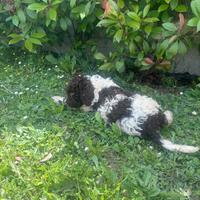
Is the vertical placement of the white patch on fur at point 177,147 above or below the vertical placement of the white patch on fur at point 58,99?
above

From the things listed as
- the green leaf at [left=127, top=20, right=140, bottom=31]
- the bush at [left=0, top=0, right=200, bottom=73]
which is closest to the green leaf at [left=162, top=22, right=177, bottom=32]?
the bush at [left=0, top=0, right=200, bottom=73]

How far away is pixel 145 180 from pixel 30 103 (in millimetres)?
1538

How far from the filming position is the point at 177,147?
3.41m

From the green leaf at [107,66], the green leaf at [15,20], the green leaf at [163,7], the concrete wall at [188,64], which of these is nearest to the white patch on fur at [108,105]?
→ the green leaf at [107,66]

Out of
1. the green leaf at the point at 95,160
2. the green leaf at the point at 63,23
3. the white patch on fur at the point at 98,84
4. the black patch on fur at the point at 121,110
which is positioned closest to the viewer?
the green leaf at the point at 95,160

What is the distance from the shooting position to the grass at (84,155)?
3037 mm

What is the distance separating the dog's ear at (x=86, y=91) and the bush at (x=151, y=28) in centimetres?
46

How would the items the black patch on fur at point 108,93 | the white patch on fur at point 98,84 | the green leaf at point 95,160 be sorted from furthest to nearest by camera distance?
1. the white patch on fur at point 98,84
2. the black patch on fur at point 108,93
3. the green leaf at point 95,160

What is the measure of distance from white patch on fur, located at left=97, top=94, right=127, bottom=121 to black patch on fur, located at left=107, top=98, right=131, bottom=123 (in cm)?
3

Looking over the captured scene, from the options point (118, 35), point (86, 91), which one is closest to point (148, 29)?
point (118, 35)

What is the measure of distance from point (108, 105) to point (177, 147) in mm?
683

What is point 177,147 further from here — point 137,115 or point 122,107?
point 122,107

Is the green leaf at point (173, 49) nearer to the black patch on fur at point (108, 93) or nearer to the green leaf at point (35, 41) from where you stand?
the black patch on fur at point (108, 93)

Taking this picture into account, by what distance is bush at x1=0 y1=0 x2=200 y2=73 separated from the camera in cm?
385
